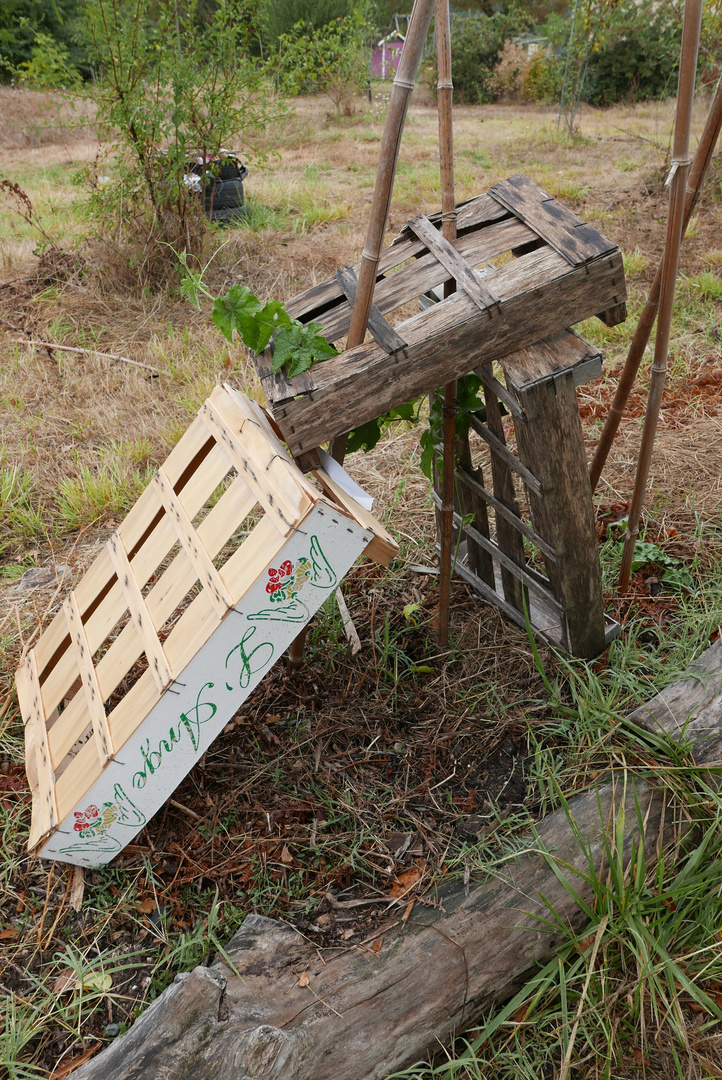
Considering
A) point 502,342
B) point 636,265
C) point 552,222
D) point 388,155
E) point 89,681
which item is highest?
point 388,155

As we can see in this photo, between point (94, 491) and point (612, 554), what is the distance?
222cm

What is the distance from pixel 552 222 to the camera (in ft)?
5.54

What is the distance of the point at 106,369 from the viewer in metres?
4.25

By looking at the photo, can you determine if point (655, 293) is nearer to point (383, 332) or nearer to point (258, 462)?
point (383, 332)

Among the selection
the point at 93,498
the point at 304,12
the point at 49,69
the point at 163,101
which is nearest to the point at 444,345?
the point at 93,498

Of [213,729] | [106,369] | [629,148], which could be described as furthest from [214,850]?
[629,148]

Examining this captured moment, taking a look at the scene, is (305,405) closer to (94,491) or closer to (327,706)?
(327,706)

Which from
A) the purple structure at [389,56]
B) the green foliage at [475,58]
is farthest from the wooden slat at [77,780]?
the green foliage at [475,58]

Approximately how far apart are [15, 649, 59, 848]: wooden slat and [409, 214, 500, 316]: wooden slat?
1537 mm

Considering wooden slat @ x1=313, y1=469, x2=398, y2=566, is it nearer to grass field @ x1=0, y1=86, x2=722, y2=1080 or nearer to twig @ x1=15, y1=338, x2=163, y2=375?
grass field @ x1=0, y1=86, x2=722, y2=1080

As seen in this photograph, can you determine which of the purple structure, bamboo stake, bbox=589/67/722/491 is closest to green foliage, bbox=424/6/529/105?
the purple structure

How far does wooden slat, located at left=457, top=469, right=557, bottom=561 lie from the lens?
74.2 inches

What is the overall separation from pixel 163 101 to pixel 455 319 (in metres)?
4.48

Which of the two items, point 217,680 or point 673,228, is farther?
point 673,228
